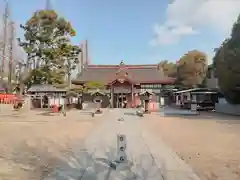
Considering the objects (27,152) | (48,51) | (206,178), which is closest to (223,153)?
(206,178)

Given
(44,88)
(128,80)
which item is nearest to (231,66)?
(128,80)

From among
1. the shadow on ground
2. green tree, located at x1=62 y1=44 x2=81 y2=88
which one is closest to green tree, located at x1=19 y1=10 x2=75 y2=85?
green tree, located at x1=62 y1=44 x2=81 y2=88

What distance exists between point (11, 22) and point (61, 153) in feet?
128

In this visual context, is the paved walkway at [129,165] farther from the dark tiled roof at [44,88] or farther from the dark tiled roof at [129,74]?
the dark tiled roof at [129,74]

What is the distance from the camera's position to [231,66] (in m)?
20.5

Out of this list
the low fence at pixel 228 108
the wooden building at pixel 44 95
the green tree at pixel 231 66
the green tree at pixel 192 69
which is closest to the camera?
the green tree at pixel 231 66

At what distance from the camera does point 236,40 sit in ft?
68.2

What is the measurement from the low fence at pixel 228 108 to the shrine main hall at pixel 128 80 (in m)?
8.59

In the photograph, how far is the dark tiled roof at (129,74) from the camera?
45.9 metres

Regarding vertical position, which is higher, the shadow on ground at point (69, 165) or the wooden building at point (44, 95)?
the wooden building at point (44, 95)

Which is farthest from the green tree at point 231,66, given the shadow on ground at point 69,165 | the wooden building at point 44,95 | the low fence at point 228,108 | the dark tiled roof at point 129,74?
the dark tiled roof at point 129,74

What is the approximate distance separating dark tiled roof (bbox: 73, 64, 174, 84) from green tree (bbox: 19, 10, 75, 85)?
370 inches

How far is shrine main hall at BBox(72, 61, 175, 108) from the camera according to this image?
40531 mm

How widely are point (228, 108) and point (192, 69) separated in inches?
817
